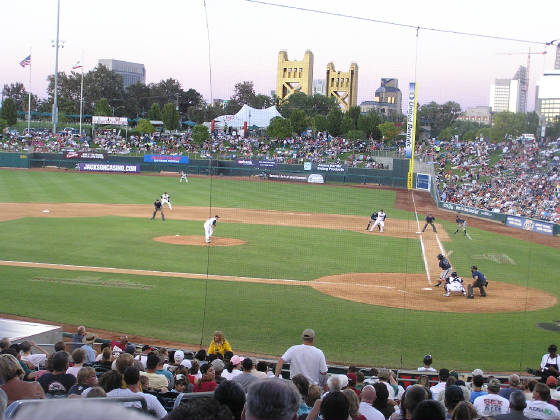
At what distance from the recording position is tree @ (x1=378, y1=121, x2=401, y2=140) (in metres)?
34.2

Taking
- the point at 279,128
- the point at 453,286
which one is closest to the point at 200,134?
the point at 279,128

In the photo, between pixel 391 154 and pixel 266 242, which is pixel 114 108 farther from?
pixel 266 242

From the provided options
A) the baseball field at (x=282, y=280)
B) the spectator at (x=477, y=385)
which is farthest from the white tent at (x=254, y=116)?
the spectator at (x=477, y=385)

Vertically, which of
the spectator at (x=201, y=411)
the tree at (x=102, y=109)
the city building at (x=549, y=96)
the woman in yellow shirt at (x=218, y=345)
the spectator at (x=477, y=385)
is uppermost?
the tree at (x=102, y=109)

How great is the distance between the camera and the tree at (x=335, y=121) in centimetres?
4538

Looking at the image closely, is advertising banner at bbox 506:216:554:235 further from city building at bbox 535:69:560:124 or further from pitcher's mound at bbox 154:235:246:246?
pitcher's mound at bbox 154:235:246:246

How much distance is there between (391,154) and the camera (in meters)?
36.3

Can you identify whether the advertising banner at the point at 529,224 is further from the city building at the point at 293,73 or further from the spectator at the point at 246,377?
the spectator at the point at 246,377

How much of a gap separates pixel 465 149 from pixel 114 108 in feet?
242

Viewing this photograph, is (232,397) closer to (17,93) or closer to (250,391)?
(250,391)

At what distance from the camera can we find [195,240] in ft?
87.2

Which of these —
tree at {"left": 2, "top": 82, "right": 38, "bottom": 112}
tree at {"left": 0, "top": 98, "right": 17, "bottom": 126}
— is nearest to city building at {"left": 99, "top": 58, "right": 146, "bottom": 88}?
tree at {"left": 2, "top": 82, "right": 38, "bottom": 112}

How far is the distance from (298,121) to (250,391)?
41162 millimetres

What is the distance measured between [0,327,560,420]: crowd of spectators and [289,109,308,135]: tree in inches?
1229
